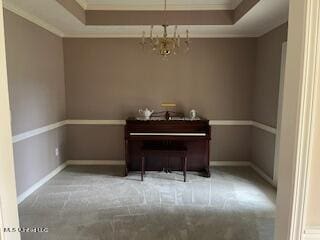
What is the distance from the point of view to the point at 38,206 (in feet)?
9.53

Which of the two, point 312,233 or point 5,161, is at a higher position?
point 5,161

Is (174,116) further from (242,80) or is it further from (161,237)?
(161,237)

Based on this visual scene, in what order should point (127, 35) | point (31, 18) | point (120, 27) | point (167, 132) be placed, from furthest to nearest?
point (127, 35)
point (167, 132)
point (120, 27)
point (31, 18)

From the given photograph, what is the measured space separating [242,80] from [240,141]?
1.06 meters

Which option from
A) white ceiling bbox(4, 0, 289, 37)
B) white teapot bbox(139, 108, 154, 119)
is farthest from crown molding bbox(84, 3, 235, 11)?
white teapot bbox(139, 108, 154, 119)

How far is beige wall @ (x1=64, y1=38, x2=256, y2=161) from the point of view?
4289 mm

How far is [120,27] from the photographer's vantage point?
3781 mm

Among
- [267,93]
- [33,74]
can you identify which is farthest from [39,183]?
[267,93]

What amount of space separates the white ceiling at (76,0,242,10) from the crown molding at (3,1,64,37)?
59cm

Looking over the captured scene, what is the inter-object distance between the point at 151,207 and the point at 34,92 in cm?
212

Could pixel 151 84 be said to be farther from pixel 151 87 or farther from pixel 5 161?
pixel 5 161

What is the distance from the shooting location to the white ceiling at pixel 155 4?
3.44 m

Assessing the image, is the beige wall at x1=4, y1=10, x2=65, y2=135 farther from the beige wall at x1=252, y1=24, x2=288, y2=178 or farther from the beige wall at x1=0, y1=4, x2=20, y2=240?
the beige wall at x1=252, y1=24, x2=288, y2=178

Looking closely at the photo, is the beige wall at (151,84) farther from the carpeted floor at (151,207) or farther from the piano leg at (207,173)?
the carpeted floor at (151,207)
